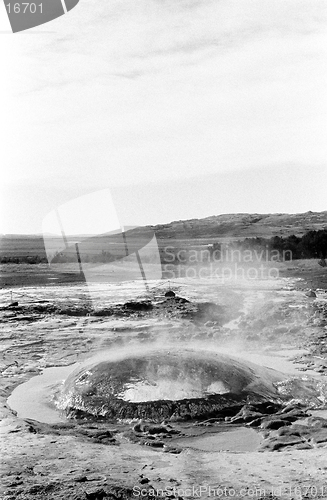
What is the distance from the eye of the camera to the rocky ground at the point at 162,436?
11.3 feet

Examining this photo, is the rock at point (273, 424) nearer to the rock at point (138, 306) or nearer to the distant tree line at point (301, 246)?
the rock at point (138, 306)

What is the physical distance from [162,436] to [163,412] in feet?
1.16

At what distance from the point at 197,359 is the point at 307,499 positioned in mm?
2017

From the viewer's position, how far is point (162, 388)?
4820mm

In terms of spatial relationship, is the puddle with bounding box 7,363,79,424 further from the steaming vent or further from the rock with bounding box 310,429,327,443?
the rock with bounding box 310,429,327,443

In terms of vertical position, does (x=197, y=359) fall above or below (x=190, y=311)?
above

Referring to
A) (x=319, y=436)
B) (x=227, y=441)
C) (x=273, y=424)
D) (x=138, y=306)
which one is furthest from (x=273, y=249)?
(x=227, y=441)

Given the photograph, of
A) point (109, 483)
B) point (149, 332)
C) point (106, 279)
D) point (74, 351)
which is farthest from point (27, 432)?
point (106, 279)

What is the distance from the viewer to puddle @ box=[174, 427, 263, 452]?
4141mm

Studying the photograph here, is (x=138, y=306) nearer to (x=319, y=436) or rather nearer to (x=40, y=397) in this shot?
(x=40, y=397)

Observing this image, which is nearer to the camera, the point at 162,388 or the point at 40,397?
the point at 162,388

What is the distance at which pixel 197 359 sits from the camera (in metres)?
5.19

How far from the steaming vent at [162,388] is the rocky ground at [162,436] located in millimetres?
133

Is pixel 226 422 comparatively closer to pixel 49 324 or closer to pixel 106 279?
pixel 49 324
